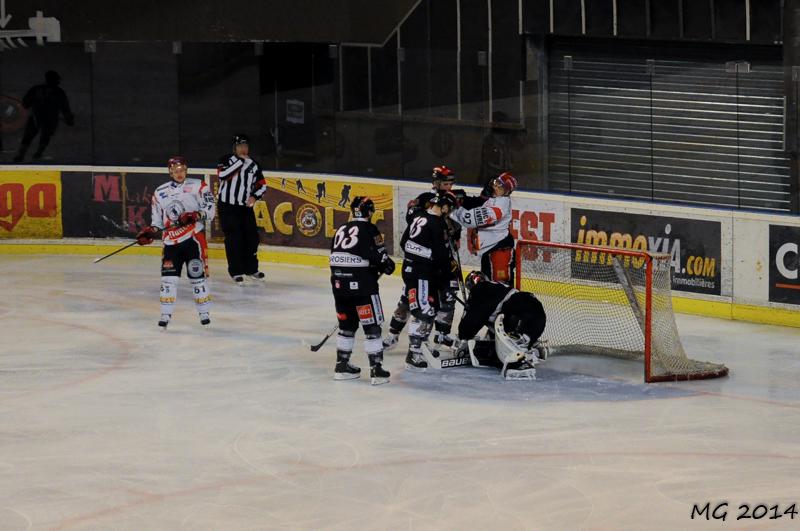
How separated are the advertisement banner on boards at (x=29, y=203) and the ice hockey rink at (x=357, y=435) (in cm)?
402

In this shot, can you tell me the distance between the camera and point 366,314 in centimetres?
1107

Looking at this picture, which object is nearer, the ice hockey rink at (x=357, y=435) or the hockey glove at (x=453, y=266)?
the ice hockey rink at (x=357, y=435)

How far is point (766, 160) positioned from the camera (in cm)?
1530

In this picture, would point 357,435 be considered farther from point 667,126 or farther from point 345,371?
point 667,126

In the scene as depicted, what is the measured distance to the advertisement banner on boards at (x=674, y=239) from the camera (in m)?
13.7

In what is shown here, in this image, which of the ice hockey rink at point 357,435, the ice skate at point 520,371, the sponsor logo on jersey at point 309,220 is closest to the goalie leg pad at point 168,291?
the ice hockey rink at point 357,435

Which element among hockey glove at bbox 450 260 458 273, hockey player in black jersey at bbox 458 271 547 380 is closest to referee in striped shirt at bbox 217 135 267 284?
hockey glove at bbox 450 260 458 273

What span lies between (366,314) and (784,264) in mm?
4019

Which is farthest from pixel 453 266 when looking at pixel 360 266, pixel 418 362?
pixel 360 266

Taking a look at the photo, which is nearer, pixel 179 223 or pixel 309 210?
pixel 179 223

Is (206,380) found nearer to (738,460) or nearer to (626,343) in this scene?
(626,343)

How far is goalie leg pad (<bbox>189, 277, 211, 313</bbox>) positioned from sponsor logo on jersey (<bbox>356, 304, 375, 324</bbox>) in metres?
2.72

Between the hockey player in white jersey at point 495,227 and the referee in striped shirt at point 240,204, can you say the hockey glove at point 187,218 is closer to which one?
the hockey player in white jersey at point 495,227

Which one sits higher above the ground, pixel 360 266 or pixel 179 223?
pixel 179 223
